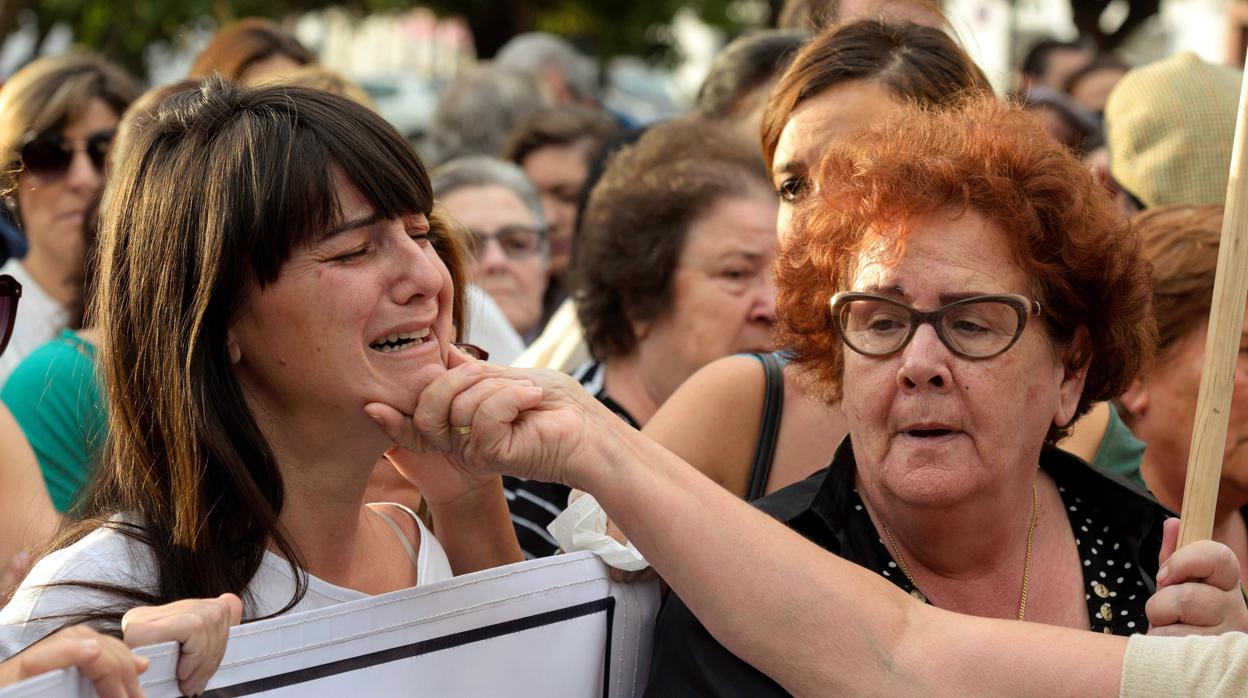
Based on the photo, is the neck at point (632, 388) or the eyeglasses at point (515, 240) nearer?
the neck at point (632, 388)

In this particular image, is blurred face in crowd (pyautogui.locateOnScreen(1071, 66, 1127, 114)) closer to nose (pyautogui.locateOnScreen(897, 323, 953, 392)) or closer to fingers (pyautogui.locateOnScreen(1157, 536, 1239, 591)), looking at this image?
nose (pyautogui.locateOnScreen(897, 323, 953, 392))

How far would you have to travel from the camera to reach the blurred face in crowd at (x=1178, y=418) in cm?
347

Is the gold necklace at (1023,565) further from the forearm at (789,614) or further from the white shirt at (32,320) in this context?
the white shirt at (32,320)

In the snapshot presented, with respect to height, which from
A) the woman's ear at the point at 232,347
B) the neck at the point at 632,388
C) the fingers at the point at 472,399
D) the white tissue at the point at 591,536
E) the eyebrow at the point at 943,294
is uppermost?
the eyebrow at the point at 943,294

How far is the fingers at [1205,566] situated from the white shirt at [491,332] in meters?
2.99

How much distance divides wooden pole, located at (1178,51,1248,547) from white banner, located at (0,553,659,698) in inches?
35.0

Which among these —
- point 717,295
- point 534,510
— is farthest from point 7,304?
point 717,295

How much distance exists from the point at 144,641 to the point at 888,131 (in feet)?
5.04

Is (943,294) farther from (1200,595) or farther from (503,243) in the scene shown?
(503,243)

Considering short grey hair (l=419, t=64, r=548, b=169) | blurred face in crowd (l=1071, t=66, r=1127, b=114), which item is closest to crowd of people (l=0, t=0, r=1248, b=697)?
short grey hair (l=419, t=64, r=548, b=169)

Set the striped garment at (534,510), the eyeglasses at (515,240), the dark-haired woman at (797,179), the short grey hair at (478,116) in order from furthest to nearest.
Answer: the short grey hair at (478,116), the eyeglasses at (515,240), the striped garment at (534,510), the dark-haired woman at (797,179)

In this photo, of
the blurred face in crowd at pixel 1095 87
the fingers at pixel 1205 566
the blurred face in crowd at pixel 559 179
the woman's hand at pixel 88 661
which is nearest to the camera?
the woman's hand at pixel 88 661

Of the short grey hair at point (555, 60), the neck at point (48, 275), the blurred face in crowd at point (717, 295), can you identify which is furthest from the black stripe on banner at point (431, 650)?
the short grey hair at point (555, 60)

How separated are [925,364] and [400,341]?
2.78ft
